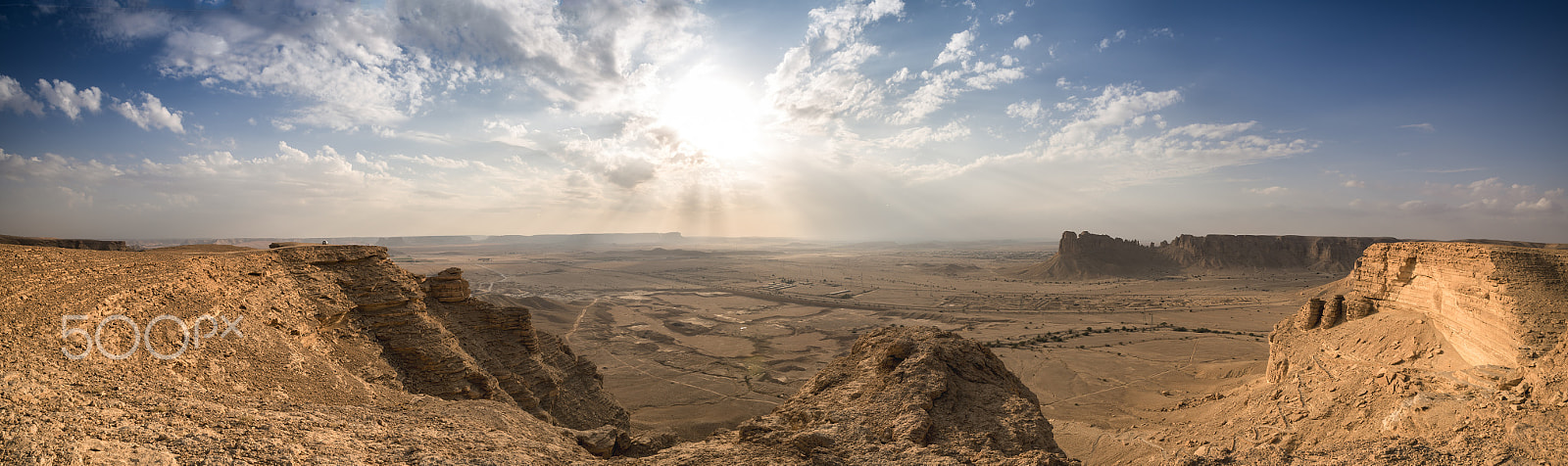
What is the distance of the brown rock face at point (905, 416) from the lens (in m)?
7.42

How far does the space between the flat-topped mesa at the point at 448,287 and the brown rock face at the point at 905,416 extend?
37.3 ft

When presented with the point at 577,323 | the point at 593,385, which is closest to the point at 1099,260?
the point at 577,323

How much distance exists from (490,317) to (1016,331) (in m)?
42.6

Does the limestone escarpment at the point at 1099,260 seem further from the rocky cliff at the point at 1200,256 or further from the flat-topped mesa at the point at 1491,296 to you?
the flat-topped mesa at the point at 1491,296

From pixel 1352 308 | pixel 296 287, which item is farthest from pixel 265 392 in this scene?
pixel 1352 308

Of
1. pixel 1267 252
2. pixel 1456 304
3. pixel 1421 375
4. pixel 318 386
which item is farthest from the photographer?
pixel 1267 252

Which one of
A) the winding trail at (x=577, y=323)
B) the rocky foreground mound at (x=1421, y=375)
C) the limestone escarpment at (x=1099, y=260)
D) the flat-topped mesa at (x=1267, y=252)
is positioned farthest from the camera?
the limestone escarpment at (x=1099, y=260)

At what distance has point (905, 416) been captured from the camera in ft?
27.8

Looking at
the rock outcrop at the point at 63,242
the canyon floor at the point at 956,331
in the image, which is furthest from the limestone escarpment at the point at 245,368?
the canyon floor at the point at 956,331

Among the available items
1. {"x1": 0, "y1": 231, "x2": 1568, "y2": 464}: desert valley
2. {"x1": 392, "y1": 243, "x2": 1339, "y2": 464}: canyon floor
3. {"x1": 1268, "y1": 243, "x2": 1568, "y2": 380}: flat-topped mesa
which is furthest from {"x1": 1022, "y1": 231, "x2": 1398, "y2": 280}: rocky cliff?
{"x1": 1268, "y1": 243, "x2": 1568, "y2": 380}: flat-topped mesa

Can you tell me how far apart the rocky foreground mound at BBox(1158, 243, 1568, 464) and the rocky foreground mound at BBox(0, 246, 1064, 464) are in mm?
4647

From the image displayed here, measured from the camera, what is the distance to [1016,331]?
148 ft

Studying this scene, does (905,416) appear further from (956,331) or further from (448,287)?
(956,331)

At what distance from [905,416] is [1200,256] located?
118 metres
